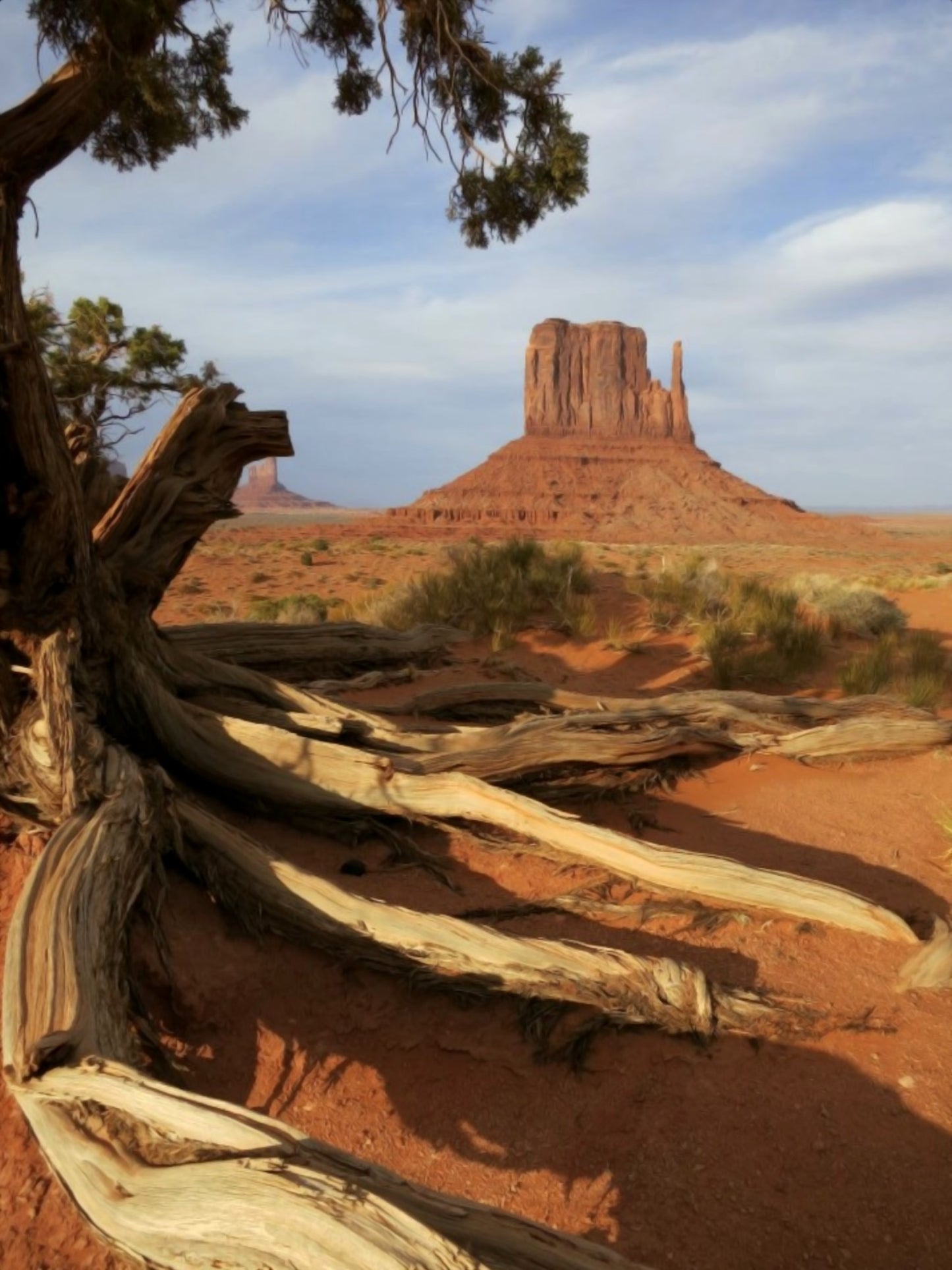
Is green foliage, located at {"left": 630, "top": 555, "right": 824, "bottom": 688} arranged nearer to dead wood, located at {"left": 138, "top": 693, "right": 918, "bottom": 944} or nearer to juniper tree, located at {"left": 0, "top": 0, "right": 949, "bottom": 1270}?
juniper tree, located at {"left": 0, "top": 0, "right": 949, "bottom": 1270}

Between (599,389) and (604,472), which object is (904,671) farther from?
(599,389)

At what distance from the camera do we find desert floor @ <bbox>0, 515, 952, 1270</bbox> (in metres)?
2.64

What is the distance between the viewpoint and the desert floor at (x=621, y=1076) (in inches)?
104

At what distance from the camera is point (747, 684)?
27.4ft

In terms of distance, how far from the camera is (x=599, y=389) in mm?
93688

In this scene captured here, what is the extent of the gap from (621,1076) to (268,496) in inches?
7065

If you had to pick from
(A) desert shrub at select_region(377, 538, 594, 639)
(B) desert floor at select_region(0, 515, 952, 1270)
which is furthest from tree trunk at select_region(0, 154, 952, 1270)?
(A) desert shrub at select_region(377, 538, 594, 639)

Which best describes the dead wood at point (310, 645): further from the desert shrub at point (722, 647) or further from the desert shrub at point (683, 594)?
the desert shrub at point (683, 594)

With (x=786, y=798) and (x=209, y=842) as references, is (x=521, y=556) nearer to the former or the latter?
(x=786, y=798)

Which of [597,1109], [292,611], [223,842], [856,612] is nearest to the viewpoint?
[597,1109]

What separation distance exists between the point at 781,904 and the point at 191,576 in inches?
A: 925

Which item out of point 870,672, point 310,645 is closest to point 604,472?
point 870,672

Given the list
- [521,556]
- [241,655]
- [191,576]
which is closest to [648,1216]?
[241,655]

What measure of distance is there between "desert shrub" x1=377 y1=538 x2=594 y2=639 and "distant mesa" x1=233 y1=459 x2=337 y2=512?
505 feet
